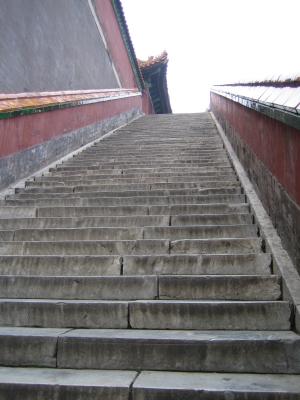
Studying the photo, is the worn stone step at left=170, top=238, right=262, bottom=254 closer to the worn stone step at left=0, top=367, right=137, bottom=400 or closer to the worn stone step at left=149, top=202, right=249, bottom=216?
the worn stone step at left=149, top=202, right=249, bottom=216

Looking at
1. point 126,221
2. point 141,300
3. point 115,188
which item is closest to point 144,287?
point 141,300

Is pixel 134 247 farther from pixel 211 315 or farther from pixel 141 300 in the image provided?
pixel 211 315

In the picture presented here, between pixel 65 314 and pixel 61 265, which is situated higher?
pixel 61 265

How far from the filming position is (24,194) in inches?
213

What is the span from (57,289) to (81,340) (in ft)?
2.42

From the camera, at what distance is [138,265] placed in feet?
11.5

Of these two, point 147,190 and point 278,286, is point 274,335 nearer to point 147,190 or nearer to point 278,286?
point 278,286

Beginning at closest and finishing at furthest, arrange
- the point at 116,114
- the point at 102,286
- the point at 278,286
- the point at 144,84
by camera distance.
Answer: the point at 278,286 < the point at 102,286 < the point at 116,114 < the point at 144,84

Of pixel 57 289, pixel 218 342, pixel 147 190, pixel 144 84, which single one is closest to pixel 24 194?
A: pixel 147 190

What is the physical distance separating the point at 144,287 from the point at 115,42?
1349 centimetres

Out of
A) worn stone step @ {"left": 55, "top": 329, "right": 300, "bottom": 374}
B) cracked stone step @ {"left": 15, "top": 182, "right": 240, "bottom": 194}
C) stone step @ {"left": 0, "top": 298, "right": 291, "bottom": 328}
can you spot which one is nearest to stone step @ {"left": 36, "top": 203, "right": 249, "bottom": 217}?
cracked stone step @ {"left": 15, "top": 182, "right": 240, "bottom": 194}

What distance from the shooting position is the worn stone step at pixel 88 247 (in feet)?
12.4

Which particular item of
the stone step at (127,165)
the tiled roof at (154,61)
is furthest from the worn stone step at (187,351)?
the tiled roof at (154,61)

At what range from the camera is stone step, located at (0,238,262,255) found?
3650 mm
